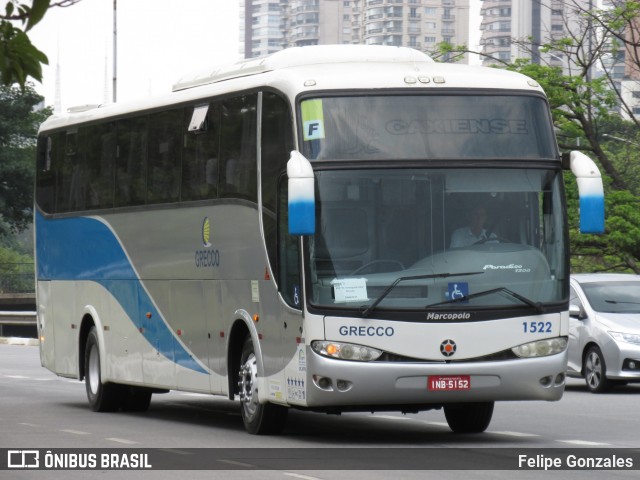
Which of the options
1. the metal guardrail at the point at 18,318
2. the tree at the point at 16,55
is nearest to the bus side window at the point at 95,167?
the tree at the point at 16,55

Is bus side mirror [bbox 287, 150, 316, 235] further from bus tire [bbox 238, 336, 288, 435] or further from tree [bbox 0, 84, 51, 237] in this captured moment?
tree [bbox 0, 84, 51, 237]

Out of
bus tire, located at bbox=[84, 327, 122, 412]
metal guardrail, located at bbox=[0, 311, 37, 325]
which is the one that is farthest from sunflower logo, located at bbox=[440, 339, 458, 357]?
metal guardrail, located at bbox=[0, 311, 37, 325]

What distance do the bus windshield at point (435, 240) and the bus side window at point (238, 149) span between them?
4.99 feet

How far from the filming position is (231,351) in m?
16.1

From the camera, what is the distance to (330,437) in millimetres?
15234

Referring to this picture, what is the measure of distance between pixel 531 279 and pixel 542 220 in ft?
1.72

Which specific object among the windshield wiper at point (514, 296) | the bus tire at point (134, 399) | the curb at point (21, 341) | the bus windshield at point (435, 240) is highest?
the bus windshield at point (435, 240)

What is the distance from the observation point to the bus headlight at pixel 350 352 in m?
13.8

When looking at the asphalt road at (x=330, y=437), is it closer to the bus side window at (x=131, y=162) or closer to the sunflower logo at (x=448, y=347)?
the sunflower logo at (x=448, y=347)

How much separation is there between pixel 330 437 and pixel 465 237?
2399 mm

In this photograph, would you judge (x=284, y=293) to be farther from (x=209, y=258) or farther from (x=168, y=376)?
(x=168, y=376)

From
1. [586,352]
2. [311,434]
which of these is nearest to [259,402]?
[311,434]

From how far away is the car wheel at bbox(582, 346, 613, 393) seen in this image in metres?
21.9

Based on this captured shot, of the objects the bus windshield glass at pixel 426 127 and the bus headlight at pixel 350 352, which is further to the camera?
the bus windshield glass at pixel 426 127
